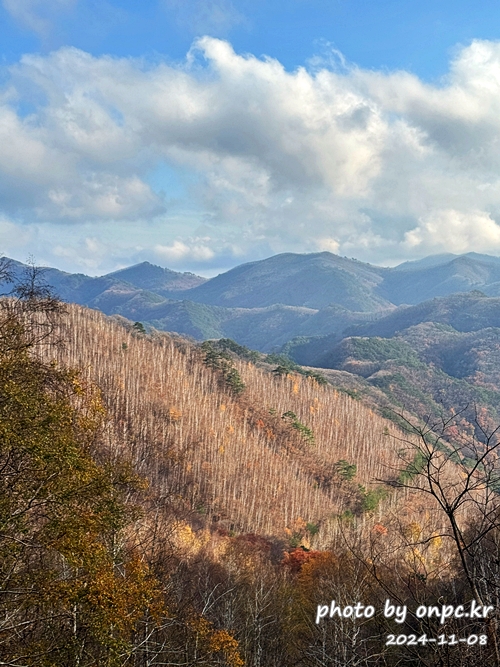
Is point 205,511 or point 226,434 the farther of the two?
point 226,434

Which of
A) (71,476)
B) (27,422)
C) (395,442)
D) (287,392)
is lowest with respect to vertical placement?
(395,442)

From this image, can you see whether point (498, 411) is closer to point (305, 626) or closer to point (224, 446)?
point (224, 446)

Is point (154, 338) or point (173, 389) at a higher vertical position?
point (154, 338)

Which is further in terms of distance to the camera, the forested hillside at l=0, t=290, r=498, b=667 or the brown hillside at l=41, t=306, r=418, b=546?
the brown hillside at l=41, t=306, r=418, b=546

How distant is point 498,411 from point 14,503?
20086 centimetres

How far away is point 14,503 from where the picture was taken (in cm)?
933

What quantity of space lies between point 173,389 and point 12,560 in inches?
3361

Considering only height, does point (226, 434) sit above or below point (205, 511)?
above

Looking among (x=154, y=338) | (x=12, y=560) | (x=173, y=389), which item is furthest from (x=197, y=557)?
(x=154, y=338)

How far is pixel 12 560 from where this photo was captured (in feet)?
32.2

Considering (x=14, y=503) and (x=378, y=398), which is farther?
(x=378, y=398)

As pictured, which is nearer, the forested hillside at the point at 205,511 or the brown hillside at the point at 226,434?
the forested hillside at the point at 205,511

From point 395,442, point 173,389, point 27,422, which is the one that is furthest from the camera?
point 395,442

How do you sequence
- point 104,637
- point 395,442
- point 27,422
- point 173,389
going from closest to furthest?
point 104,637, point 27,422, point 173,389, point 395,442
